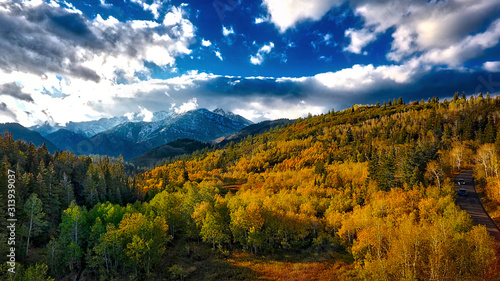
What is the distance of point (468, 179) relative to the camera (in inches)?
3703

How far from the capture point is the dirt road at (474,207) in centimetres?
5603

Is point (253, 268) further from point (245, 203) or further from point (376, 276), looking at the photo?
point (376, 276)

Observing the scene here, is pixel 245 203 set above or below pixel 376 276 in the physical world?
above

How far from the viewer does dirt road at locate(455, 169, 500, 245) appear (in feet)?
184

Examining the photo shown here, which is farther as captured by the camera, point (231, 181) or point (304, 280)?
point (231, 181)

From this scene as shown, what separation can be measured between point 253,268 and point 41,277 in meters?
46.2

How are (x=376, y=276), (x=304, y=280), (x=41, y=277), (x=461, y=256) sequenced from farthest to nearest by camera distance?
(x=304, y=280) → (x=41, y=277) → (x=376, y=276) → (x=461, y=256)

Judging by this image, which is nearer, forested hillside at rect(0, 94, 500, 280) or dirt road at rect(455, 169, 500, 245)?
forested hillside at rect(0, 94, 500, 280)

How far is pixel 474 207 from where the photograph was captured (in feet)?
226

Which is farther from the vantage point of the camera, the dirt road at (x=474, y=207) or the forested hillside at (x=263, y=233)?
the dirt road at (x=474, y=207)

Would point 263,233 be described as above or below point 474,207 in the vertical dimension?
below

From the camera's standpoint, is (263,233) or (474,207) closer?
(474,207)

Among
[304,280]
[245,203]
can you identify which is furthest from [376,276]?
[245,203]

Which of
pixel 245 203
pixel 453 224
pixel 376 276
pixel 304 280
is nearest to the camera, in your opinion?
pixel 376 276
